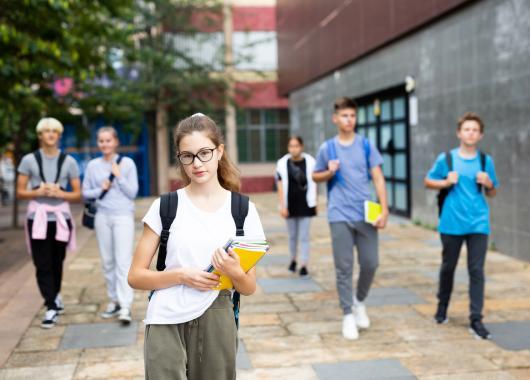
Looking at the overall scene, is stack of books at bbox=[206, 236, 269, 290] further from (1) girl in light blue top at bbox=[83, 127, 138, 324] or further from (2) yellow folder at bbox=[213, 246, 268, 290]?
(1) girl in light blue top at bbox=[83, 127, 138, 324]

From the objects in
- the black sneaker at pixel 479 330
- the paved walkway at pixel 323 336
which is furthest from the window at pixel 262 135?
the black sneaker at pixel 479 330

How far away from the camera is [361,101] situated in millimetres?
16969

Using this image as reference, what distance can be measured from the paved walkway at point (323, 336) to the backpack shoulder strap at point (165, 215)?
80.7 inches

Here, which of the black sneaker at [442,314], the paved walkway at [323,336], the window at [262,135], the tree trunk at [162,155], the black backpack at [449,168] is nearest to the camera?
the paved walkway at [323,336]

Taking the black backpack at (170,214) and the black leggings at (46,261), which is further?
the black leggings at (46,261)

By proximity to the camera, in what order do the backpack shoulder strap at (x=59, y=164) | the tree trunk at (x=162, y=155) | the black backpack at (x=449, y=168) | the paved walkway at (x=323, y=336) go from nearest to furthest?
the paved walkway at (x=323, y=336), the black backpack at (x=449, y=168), the backpack shoulder strap at (x=59, y=164), the tree trunk at (x=162, y=155)

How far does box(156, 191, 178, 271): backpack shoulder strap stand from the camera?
8.97 feet

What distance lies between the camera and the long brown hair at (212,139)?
2773mm

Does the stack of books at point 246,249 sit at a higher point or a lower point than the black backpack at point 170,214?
lower

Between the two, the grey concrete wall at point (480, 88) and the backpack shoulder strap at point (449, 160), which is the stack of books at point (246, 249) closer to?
the backpack shoulder strap at point (449, 160)

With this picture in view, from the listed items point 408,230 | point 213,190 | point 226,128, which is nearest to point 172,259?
point 213,190

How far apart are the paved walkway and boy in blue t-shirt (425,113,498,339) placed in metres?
0.42

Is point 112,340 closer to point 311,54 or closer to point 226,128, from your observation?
point 311,54

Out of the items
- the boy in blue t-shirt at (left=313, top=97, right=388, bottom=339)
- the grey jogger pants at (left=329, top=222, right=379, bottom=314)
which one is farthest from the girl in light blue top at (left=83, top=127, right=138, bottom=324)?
the grey jogger pants at (left=329, top=222, right=379, bottom=314)
